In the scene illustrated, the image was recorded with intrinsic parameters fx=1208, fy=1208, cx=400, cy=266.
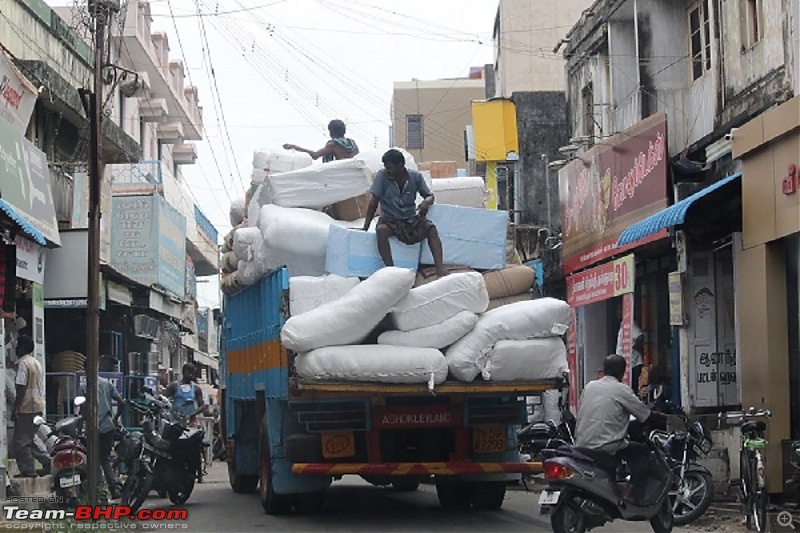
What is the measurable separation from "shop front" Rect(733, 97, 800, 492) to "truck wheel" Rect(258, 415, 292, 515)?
494cm

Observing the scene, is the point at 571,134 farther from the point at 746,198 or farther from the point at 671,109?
the point at 746,198

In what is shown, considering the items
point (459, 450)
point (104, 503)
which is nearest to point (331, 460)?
point (459, 450)

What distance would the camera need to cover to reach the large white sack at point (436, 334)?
1000 centimetres

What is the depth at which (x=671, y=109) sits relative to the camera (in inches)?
703

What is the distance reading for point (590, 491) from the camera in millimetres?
8469

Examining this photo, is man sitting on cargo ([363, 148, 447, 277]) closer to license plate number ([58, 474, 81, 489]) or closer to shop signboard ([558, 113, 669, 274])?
license plate number ([58, 474, 81, 489])

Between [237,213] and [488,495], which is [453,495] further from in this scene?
[237,213]

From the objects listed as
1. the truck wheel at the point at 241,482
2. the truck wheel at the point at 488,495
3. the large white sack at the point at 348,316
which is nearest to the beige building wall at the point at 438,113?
the truck wheel at the point at 241,482

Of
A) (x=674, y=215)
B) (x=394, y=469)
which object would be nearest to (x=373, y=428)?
(x=394, y=469)

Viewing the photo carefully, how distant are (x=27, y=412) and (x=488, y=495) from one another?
18.5ft

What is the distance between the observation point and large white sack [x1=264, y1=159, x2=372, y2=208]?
11.6m

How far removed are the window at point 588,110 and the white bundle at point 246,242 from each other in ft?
38.2

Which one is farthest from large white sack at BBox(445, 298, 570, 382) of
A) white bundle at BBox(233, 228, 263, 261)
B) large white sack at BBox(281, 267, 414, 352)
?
white bundle at BBox(233, 228, 263, 261)

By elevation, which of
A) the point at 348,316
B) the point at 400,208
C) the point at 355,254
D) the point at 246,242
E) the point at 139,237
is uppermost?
the point at 139,237
